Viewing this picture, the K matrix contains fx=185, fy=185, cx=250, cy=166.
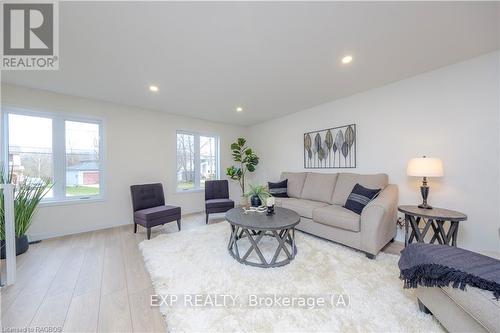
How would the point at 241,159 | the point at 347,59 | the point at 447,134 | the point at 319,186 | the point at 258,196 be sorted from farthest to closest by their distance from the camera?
the point at 241,159 < the point at 319,186 < the point at 258,196 < the point at 447,134 < the point at 347,59

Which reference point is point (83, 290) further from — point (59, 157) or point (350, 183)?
point (350, 183)

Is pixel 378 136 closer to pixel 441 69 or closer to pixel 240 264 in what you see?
pixel 441 69

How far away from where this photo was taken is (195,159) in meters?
4.82

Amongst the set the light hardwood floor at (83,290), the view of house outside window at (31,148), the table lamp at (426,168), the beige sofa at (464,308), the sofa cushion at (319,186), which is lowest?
the light hardwood floor at (83,290)

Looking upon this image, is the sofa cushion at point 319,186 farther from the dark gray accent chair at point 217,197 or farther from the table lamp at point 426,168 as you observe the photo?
the dark gray accent chair at point 217,197

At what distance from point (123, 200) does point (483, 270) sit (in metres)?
4.70

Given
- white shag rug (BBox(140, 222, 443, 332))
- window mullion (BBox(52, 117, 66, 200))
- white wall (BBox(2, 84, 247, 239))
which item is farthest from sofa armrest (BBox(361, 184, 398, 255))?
window mullion (BBox(52, 117, 66, 200))

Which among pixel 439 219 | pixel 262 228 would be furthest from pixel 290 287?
pixel 439 219

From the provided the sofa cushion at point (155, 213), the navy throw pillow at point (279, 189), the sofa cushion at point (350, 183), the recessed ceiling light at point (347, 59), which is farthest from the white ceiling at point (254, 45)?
the sofa cushion at point (155, 213)

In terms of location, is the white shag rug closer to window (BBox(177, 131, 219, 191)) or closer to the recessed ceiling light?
window (BBox(177, 131, 219, 191))

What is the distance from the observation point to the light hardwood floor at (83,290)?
1.39 m

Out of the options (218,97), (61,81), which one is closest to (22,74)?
(61,81)

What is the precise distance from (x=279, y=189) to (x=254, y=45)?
272 centimetres

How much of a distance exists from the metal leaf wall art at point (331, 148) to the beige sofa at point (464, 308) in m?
2.36
